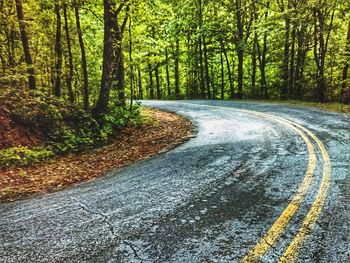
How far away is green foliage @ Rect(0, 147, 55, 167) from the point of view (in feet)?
25.4

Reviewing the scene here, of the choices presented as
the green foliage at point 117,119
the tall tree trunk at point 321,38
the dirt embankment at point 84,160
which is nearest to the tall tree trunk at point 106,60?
the green foliage at point 117,119

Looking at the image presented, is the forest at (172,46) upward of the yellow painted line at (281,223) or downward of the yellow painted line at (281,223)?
upward

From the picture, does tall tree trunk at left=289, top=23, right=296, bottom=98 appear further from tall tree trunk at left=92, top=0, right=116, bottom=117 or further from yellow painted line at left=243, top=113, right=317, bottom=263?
yellow painted line at left=243, top=113, right=317, bottom=263

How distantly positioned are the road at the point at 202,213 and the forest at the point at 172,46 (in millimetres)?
6451

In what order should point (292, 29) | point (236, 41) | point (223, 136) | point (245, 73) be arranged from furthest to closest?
point (245, 73) → point (236, 41) → point (292, 29) → point (223, 136)

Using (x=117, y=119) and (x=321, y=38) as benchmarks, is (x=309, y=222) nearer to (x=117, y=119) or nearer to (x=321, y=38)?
(x=117, y=119)

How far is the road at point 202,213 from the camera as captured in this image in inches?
131

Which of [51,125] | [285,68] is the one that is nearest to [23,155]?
[51,125]

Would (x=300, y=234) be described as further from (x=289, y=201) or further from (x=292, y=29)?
(x=292, y=29)

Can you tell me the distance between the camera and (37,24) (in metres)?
13.2

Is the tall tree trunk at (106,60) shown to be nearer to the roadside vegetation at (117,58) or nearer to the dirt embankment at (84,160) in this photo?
the roadside vegetation at (117,58)

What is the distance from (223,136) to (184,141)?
1245mm

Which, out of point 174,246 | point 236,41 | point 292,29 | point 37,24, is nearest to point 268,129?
point 174,246

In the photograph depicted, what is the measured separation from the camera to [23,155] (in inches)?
327
